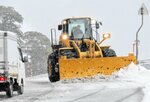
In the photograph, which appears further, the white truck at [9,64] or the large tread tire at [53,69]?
the large tread tire at [53,69]

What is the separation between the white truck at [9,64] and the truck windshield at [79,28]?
946 centimetres

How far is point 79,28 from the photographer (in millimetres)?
34594

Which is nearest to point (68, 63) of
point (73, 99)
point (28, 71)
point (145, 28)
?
point (73, 99)

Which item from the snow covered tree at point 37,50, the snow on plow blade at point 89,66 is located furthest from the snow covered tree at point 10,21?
the snow on plow blade at point 89,66

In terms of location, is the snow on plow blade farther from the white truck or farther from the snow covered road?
the white truck

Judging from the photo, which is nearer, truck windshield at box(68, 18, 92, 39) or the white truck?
the white truck

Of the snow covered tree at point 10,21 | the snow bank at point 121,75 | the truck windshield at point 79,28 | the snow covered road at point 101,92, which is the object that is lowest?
the snow covered road at point 101,92

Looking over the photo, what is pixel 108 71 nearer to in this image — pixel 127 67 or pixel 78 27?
pixel 127 67

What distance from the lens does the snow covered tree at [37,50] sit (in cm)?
6687

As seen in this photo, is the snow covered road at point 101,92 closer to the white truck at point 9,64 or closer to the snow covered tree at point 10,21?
the white truck at point 9,64

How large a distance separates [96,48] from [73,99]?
13.1 metres

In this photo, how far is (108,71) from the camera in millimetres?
32031

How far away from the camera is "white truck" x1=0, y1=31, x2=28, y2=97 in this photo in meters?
23.0

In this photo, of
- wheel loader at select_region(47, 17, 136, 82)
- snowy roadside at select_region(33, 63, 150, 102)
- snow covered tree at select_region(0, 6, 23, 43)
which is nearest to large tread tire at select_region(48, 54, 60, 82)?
wheel loader at select_region(47, 17, 136, 82)
